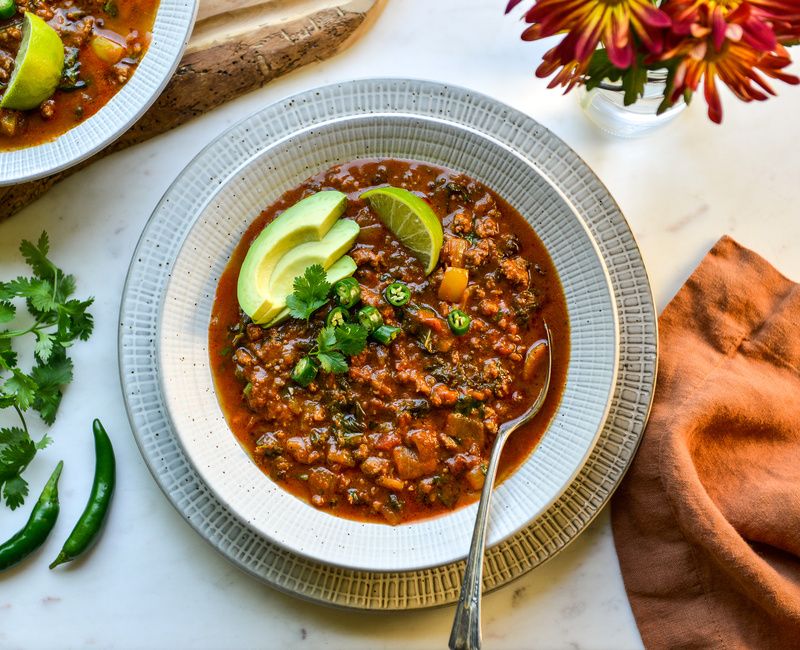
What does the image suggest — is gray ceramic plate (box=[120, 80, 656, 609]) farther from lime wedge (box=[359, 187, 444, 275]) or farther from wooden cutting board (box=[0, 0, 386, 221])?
wooden cutting board (box=[0, 0, 386, 221])

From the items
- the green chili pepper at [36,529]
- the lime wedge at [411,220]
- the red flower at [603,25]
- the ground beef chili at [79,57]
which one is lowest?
the green chili pepper at [36,529]

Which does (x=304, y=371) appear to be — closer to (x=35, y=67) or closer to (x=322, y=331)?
(x=322, y=331)

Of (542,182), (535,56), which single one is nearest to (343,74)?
(535,56)

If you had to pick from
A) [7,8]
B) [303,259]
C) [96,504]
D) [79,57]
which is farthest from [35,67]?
[96,504]

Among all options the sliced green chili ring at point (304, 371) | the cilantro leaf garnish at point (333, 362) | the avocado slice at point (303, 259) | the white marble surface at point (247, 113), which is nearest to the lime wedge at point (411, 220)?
the avocado slice at point (303, 259)

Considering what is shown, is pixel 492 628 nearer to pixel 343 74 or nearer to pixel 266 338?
pixel 266 338

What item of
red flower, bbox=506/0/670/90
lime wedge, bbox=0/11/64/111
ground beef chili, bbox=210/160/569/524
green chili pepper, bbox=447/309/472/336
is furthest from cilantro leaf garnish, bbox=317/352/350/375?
lime wedge, bbox=0/11/64/111

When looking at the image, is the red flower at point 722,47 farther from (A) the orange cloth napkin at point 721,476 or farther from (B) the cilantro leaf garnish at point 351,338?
(B) the cilantro leaf garnish at point 351,338
